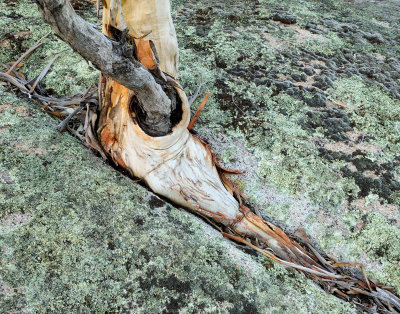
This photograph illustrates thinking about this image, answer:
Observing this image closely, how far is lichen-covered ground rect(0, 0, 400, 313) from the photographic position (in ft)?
3.90

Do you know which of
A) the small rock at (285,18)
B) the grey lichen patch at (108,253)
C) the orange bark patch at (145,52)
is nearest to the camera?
the grey lichen patch at (108,253)

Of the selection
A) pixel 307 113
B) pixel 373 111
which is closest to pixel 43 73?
pixel 307 113

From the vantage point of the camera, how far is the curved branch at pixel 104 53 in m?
0.86

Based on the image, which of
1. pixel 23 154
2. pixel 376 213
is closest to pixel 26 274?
pixel 23 154

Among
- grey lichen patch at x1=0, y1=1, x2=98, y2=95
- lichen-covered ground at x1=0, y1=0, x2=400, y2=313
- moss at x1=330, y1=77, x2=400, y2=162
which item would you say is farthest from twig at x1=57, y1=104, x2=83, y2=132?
moss at x1=330, y1=77, x2=400, y2=162

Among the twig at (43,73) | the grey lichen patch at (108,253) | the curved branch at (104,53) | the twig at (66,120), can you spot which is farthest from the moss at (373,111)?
the twig at (43,73)

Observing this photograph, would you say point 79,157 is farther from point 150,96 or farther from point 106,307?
point 106,307

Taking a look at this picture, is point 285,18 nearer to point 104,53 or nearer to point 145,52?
point 145,52

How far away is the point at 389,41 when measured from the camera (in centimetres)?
256

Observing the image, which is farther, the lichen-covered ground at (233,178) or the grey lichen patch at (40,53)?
the grey lichen patch at (40,53)

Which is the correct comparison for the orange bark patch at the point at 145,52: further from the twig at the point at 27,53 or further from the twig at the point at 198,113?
the twig at the point at 27,53

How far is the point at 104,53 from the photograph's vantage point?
1007 millimetres

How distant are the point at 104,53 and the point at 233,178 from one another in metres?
0.92

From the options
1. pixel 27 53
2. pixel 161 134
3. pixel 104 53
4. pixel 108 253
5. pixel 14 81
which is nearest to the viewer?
pixel 104 53
